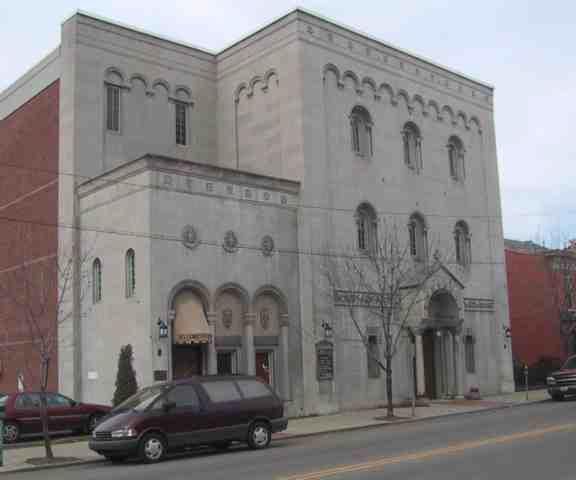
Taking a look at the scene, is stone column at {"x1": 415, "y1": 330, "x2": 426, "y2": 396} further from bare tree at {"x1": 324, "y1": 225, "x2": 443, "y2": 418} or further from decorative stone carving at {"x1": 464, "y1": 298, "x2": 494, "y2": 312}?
decorative stone carving at {"x1": 464, "y1": 298, "x2": 494, "y2": 312}

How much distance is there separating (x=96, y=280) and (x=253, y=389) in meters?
10.9

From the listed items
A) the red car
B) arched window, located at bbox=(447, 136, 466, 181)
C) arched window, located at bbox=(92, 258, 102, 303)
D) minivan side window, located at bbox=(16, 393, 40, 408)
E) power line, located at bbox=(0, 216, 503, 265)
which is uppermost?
arched window, located at bbox=(447, 136, 466, 181)

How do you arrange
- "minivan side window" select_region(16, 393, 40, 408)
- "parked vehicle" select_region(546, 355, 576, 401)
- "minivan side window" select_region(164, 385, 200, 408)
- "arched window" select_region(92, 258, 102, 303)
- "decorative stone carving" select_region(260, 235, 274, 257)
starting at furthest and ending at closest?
1. "parked vehicle" select_region(546, 355, 576, 401)
2. "decorative stone carving" select_region(260, 235, 274, 257)
3. "arched window" select_region(92, 258, 102, 303)
4. "minivan side window" select_region(16, 393, 40, 408)
5. "minivan side window" select_region(164, 385, 200, 408)

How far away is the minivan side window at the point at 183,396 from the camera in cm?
1788

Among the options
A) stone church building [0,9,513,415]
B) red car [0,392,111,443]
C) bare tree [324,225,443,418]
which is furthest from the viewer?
bare tree [324,225,443,418]

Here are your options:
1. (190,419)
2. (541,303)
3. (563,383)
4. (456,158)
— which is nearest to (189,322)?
(190,419)

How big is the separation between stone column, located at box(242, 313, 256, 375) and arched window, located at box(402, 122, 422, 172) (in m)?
11.8

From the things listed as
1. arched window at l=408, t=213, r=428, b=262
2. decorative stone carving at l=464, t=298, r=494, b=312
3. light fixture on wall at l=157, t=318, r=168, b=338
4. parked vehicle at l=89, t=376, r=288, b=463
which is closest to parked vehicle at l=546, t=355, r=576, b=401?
decorative stone carving at l=464, t=298, r=494, b=312

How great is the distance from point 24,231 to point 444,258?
58.6 ft

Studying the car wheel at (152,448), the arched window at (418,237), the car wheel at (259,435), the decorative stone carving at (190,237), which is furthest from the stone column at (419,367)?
the car wheel at (152,448)

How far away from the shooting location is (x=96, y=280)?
28.3 m

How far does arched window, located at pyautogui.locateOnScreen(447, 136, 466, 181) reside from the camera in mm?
38156

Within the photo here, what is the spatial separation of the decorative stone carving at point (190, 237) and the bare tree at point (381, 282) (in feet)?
18.4

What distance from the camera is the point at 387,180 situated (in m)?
33.8
